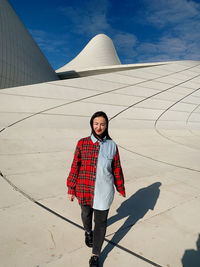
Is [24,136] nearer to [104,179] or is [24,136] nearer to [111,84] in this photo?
[104,179]

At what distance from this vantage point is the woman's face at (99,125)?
186 centimetres

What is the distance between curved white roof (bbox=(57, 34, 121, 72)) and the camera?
35.8m

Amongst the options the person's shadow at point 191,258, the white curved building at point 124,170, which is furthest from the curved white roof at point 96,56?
the person's shadow at point 191,258

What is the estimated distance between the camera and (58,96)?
8.59 meters

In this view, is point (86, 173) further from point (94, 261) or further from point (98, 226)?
point (94, 261)

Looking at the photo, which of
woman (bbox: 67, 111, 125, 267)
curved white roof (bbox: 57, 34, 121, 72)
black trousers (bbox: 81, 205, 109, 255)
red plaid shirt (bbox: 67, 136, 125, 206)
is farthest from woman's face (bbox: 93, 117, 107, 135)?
curved white roof (bbox: 57, 34, 121, 72)

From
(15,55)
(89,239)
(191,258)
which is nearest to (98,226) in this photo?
(89,239)

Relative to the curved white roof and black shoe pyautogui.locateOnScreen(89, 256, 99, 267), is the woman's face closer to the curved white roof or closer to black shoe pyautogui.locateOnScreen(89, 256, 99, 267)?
black shoe pyautogui.locateOnScreen(89, 256, 99, 267)

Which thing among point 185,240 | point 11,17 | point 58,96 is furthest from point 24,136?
point 11,17

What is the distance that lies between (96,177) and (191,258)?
1.06 m

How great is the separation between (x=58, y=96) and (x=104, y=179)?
7.26 m

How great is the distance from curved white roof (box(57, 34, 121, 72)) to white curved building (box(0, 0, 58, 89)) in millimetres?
16317

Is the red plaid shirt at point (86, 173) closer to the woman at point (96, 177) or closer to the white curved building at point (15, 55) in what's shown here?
the woman at point (96, 177)

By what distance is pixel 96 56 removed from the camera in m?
37.2
